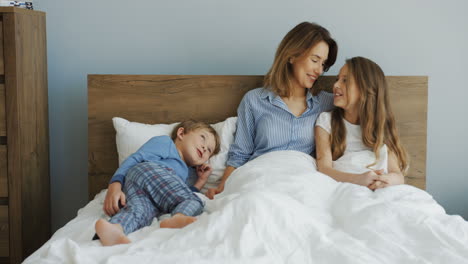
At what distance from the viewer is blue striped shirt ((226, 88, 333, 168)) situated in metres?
2.07

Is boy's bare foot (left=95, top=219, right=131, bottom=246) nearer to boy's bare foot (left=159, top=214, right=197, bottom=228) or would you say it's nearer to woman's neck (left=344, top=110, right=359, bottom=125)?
boy's bare foot (left=159, top=214, right=197, bottom=228)

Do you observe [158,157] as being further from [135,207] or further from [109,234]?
[109,234]

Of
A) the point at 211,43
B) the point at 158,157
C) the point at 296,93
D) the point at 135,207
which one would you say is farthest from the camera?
the point at 211,43

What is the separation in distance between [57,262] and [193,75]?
3.98ft

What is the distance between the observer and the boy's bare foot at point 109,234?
1.28m

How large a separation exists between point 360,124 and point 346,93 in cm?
14

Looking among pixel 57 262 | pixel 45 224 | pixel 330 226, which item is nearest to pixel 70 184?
pixel 45 224

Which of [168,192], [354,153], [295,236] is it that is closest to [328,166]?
[354,153]

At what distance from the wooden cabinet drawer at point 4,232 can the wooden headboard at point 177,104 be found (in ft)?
1.13

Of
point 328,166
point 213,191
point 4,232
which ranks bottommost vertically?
point 4,232

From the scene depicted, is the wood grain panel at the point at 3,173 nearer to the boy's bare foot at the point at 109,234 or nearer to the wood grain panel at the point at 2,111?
the wood grain panel at the point at 2,111

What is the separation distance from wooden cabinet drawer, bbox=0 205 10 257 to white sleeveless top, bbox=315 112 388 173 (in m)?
1.35

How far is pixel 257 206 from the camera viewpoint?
1.26m

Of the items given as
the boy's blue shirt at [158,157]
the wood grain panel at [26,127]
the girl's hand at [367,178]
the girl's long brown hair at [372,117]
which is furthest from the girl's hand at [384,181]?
the wood grain panel at [26,127]
